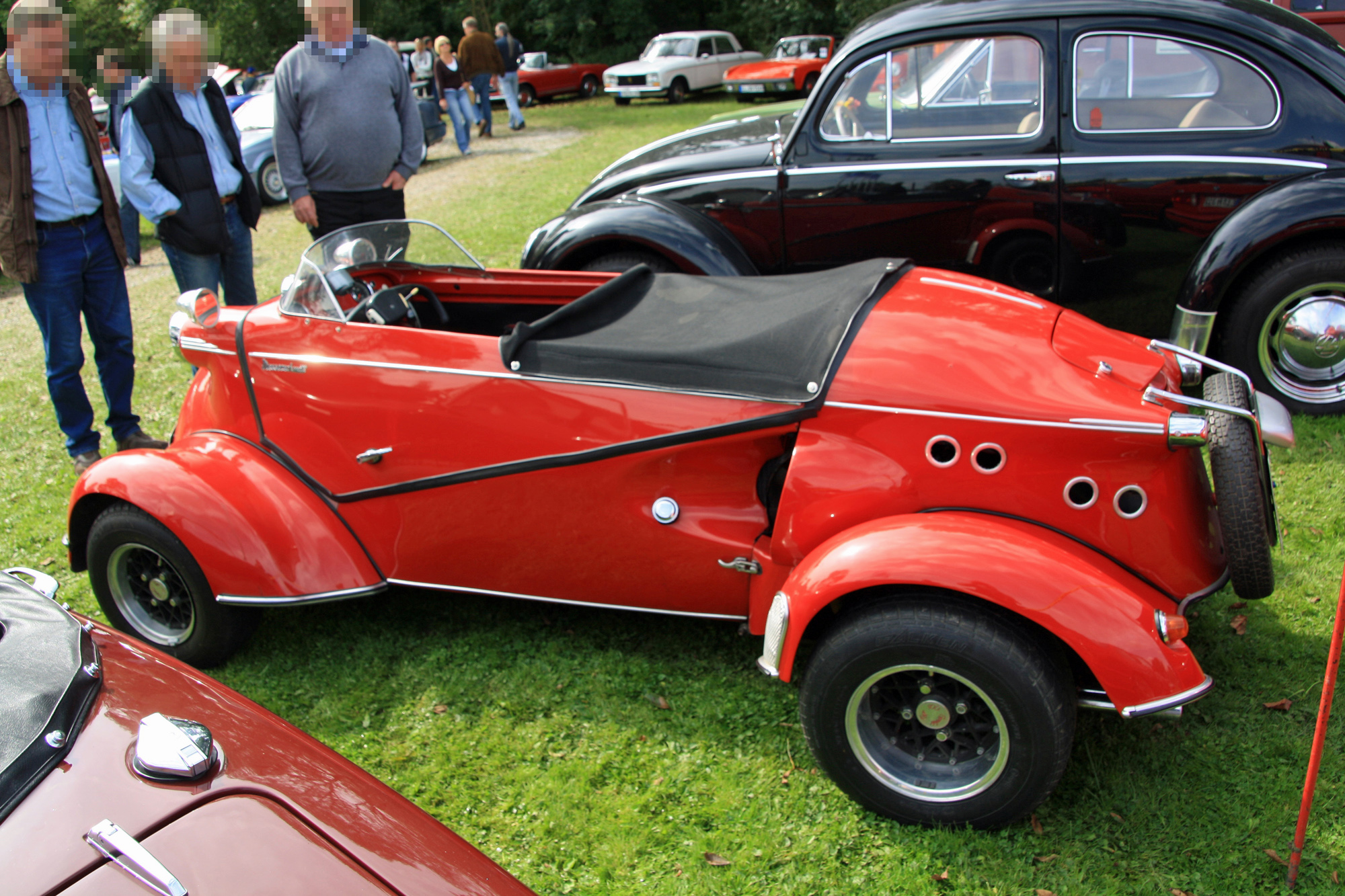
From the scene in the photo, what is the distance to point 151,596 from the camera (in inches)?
137

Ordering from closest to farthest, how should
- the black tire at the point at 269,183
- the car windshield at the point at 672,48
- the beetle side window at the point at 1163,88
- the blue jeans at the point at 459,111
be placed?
the beetle side window at the point at 1163,88 < the black tire at the point at 269,183 < the blue jeans at the point at 459,111 < the car windshield at the point at 672,48

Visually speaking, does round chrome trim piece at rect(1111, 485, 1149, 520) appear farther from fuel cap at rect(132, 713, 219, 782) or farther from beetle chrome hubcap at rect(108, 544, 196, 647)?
beetle chrome hubcap at rect(108, 544, 196, 647)

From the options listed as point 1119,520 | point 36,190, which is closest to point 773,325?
point 1119,520

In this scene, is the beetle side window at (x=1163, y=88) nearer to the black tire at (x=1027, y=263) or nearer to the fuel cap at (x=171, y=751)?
the black tire at (x=1027, y=263)

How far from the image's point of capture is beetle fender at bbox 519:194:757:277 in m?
4.85

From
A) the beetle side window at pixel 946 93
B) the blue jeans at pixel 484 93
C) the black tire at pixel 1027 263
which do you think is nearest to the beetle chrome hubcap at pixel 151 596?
the beetle side window at pixel 946 93

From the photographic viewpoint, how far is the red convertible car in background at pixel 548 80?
24.2 meters

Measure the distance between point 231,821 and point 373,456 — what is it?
167 centimetres

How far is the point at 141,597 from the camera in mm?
3496

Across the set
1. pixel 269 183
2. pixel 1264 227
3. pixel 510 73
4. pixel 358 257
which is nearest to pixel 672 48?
pixel 510 73

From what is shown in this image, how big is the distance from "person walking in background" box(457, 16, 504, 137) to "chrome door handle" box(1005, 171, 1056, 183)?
14004 millimetres

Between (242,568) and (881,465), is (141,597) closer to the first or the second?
(242,568)

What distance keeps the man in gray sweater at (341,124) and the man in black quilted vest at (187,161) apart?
1.03ft

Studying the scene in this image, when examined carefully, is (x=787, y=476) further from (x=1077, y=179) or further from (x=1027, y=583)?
(x=1077, y=179)
